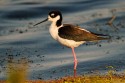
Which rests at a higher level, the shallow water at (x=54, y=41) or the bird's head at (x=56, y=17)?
the bird's head at (x=56, y=17)

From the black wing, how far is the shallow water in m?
1.54

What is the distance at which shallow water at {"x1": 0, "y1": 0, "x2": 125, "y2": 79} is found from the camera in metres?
10.0

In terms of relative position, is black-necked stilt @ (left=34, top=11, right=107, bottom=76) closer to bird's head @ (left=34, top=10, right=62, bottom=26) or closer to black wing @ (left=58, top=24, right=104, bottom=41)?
black wing @ (left=58, top=24, right=104, bottom=41)

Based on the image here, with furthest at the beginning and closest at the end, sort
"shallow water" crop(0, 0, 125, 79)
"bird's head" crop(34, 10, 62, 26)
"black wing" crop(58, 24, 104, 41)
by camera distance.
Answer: "shallow water" crop(0, 0, 125, 79), "bird's head" crop(34, 10, 62, 26), "black wing" crop(58, 24, 104, 41)

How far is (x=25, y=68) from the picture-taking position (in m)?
1.27

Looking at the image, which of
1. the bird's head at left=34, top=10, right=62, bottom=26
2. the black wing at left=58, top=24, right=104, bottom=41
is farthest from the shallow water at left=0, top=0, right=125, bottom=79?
the black wing at left=58, top=24, right=104, bottom=41

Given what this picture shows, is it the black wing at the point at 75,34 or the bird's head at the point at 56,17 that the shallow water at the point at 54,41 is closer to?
the bird's head at the point at 56,17

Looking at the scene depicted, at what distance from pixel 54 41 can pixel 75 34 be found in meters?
5.21

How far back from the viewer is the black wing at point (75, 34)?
767 centimetres

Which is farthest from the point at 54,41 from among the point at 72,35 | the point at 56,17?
the point at 72,35

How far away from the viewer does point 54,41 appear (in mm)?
12922

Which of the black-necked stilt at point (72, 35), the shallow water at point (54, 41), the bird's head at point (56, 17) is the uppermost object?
the bird's head at point (56, 17)

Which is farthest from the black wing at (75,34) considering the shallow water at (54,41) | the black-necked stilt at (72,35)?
the shallow water at (54,41)

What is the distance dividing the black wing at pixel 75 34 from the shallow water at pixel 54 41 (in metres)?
1.54
